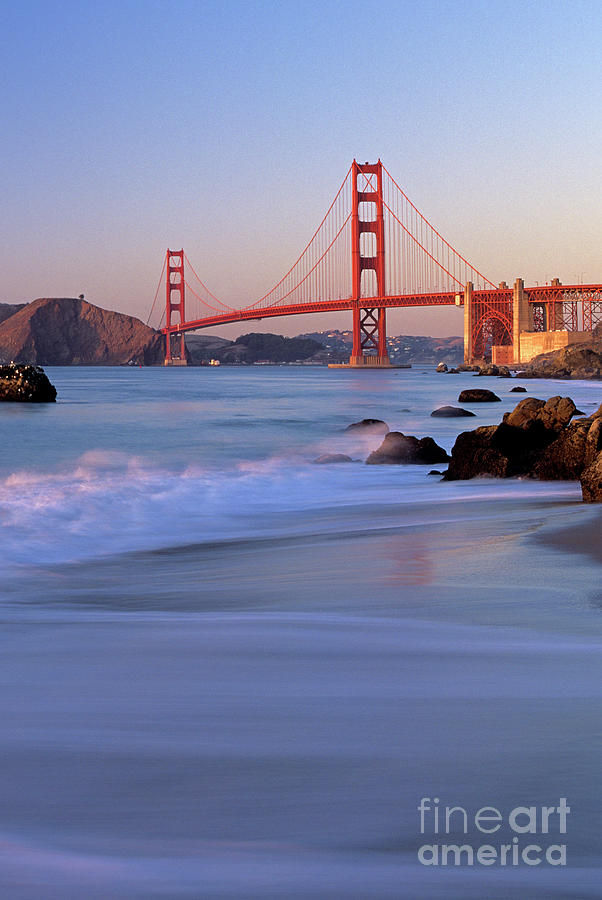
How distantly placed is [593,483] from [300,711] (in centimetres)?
464

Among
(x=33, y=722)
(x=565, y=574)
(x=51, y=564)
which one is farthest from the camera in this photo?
(x=51, y=564)

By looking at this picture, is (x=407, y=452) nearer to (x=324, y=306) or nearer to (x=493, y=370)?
(x=324, y=306)

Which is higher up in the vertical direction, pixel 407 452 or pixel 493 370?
pixel 493 370

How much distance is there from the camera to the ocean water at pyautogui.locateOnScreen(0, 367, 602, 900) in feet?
4.67

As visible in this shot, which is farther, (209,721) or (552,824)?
(209,721)

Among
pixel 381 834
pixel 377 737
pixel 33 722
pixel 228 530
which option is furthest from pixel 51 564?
pixel 381 834

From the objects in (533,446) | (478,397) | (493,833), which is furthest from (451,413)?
(493,833)

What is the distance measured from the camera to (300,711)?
2209mm

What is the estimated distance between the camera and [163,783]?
174 cm

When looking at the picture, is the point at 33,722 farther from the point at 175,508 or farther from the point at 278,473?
the point at 278,473

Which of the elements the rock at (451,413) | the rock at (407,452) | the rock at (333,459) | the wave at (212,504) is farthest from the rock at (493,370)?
the wave at (212,504)

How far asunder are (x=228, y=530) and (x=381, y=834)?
6.01 metres

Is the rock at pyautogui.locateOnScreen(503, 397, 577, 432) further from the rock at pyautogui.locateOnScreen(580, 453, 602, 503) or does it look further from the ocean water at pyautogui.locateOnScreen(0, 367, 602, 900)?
the ocean water at pyautogui.locateOnScreen(0, 367, 602, 900)

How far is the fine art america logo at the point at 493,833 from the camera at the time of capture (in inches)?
55.9
